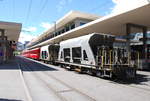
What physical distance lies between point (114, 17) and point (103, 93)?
14.7m

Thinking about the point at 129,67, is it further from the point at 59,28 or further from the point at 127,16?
the point at 59,28

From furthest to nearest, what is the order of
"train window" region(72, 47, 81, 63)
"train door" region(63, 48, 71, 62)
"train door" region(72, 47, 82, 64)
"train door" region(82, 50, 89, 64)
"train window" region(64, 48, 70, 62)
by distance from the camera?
"train window" region(64, 48, 70, 62) → "train door" region(63, 48, 71, 62) → "train window" region(72, 47, 81, 63) → "train door" region(72, 47, 82, 64) → "train door" region(82, 50, 89, 64)

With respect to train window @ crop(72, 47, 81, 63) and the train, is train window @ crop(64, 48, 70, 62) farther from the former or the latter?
train window @ crop(72, 47, 81, 63)

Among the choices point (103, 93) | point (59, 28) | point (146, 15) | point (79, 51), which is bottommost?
point (103, 93)

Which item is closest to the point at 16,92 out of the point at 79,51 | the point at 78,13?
the point at 79,51

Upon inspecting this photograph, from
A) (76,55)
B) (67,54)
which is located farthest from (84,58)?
(67,54)

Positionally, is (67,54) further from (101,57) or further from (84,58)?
(101,57)

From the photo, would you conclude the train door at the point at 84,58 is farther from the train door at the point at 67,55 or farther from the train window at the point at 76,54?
the train door at the point at 67,55

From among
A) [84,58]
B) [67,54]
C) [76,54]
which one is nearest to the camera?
[84,58]

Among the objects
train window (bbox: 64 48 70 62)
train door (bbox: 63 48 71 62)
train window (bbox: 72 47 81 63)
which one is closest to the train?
train window (bbox: 72 47 81 63)

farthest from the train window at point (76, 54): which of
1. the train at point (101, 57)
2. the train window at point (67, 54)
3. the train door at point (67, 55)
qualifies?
the train window at point (67, 54)

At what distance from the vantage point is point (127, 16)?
21.6 meters

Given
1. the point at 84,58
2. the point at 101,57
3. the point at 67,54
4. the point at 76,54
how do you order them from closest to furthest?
the point at 101,57
the point at 84,58
the point at 76,54
the point at 67,54

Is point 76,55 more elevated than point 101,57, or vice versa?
point 76,55
